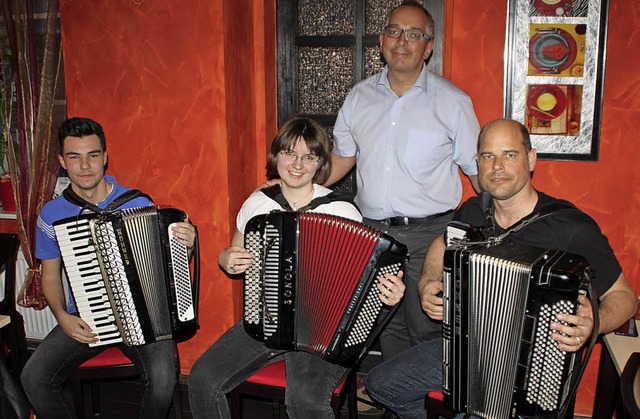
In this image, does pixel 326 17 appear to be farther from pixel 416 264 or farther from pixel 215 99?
pixel 416 264

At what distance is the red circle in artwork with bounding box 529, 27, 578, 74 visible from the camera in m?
2.46

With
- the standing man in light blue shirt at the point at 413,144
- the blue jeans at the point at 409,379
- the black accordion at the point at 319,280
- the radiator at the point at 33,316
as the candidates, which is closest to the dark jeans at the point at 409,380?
the blue jeans at the point at 409,379

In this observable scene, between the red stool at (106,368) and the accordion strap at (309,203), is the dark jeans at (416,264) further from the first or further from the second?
the red stool at (106,368)

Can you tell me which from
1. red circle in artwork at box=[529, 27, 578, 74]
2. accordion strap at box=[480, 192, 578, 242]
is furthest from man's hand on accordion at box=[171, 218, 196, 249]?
red circle in artwork at box=[529, 27, 578, 74]

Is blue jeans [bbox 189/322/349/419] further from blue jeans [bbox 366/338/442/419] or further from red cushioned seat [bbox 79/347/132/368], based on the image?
red cushioned seat [bbox 79/347/132/368]

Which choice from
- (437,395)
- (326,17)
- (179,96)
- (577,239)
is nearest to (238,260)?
(437,395)

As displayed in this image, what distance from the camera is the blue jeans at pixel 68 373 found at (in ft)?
7.45

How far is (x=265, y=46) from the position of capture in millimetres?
2926

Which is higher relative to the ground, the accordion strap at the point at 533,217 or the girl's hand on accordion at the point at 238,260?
the accordion strap at the point at 533,217

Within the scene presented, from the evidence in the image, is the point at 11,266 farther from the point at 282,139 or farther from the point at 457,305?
the point at 457,305

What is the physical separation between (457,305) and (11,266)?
1.89m

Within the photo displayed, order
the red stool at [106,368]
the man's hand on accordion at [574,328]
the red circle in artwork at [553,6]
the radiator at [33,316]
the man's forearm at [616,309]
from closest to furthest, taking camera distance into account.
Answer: the man's hand on accordion at [574,328] < the man's forearm at [616,309] < the red stool at [106,368] < the red circle in artwork at [553,6] < the radiator at [33,316]

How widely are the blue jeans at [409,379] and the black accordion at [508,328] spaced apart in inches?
10.3

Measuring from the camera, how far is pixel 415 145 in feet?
8.27
